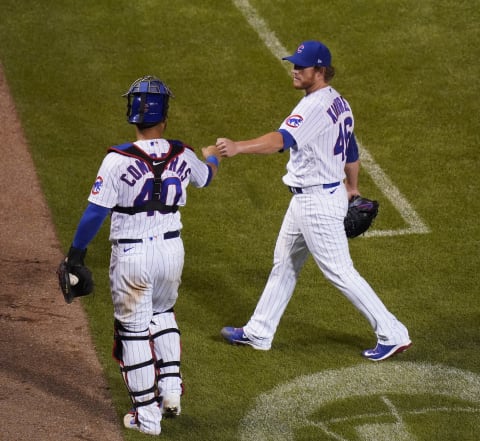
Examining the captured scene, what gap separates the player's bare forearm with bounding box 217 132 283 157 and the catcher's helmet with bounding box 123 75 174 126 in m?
0.47

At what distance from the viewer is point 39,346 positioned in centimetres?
761

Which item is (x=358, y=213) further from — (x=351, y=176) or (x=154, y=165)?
(x=154, y=165)

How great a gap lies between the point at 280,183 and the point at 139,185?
13.5 ft

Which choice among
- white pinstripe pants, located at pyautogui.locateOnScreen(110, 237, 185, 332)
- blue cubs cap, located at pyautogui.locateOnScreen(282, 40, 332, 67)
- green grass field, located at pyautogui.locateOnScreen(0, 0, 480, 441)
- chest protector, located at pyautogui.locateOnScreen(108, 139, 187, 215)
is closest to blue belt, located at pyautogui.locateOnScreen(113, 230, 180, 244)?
white pinstripe pants, located at pyautogui.locateOnScreen(110, 237, 185, 332)

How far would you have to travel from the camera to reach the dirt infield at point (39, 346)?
6734 mm

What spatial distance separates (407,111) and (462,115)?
54 centimetres

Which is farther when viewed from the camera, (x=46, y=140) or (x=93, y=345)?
(x=46, y=140)

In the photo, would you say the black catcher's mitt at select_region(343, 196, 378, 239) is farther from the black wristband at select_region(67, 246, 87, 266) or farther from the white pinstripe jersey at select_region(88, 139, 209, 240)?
the black wristband at select_region(67, 246, 87, 266)

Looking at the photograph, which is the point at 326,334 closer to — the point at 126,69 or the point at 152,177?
the point at 152,177

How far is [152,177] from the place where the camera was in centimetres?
615

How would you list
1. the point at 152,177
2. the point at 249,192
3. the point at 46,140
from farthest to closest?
the point at 46,140, the point at 249,192, the point at 152,177

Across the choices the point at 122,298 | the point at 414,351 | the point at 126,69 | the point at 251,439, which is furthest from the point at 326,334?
the point at 126,69

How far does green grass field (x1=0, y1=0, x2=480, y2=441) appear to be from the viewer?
7.06 metres

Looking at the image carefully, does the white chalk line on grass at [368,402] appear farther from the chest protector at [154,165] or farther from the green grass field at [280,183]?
the chest protector at [154,165]
